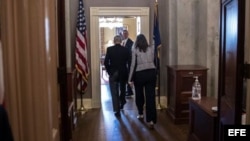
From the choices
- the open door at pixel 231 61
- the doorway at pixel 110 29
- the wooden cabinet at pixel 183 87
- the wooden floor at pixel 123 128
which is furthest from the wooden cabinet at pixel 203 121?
the doorway at pixel 110 29

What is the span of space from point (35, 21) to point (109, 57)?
13.9ft

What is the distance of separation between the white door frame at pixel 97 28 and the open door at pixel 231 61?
3912 mm

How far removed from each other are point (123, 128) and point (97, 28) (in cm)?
221

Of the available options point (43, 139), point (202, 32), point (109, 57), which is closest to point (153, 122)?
point (109, 57)

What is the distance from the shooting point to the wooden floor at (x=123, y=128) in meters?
4.29

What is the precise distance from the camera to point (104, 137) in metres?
4.31

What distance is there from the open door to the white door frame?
3.91 meters

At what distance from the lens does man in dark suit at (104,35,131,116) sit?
5355 mm

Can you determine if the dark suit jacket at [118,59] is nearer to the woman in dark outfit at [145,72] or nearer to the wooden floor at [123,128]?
the woman in dark outfit at [145,72]

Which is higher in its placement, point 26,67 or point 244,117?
point 26,67

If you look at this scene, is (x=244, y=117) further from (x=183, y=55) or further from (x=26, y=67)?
(x=183, y=55)

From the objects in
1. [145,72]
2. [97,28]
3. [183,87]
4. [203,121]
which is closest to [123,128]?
[145,72]

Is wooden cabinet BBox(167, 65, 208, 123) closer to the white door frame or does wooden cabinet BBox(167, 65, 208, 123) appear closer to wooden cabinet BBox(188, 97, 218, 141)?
wooden cabinet BBox(188, 97, 218, 141)

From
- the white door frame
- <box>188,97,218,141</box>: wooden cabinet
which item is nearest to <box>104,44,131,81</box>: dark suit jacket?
the white door frame
